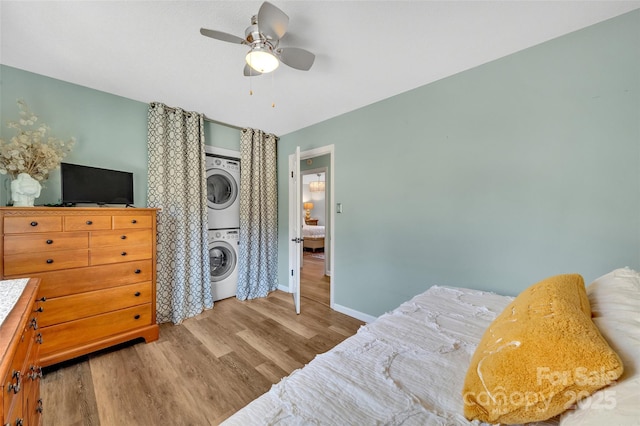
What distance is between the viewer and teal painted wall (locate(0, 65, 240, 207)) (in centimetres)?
199

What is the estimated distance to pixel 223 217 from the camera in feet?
10.9

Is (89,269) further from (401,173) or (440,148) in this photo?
(440,148)

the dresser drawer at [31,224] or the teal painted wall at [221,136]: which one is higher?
the teal painted wall at [221,136]

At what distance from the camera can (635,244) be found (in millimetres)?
1418

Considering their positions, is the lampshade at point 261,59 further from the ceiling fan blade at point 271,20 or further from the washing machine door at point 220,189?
the washing machine door at point 220,189

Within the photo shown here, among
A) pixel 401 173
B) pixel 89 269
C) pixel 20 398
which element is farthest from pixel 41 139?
pixel 401 173

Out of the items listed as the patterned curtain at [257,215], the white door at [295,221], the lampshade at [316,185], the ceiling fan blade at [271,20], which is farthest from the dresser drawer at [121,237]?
the lampshade at [316,185]

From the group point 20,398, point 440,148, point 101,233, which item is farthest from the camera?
point 440,148

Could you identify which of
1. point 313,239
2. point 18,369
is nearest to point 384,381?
point 18,369

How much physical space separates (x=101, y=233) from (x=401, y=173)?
9.19 feet

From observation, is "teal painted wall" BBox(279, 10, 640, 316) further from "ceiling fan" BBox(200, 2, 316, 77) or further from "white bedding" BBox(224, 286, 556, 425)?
"ceiling fan" BBox(200, 2, 316, 77)

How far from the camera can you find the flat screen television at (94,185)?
6.72 ft

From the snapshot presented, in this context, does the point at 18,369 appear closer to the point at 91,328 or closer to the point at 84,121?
the point at 91,328

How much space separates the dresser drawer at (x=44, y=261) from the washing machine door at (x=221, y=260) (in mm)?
1421
